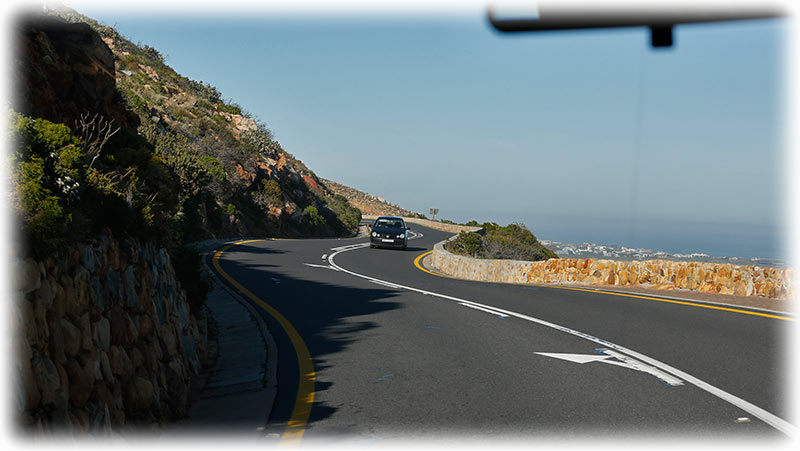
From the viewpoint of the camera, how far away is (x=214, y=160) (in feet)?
120

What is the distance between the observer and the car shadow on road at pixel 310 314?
6.98m

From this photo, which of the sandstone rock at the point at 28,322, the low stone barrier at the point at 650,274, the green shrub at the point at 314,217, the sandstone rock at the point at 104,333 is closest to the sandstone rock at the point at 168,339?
the sandstone rock at the point at 104,333

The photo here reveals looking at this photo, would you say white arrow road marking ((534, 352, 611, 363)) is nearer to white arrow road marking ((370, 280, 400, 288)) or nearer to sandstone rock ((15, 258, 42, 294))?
sandstone rock ((15, 258, 42, 294))

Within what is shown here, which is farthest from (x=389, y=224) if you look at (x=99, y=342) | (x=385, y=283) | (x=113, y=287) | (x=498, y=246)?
(x=99, y=342)

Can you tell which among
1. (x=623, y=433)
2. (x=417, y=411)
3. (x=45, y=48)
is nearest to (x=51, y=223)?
(x=417, y=411)

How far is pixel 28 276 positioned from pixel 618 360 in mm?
6582

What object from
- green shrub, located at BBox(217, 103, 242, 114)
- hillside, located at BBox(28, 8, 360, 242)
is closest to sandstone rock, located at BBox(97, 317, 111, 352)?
hillside, located at BBox(28, 8, 360, 242)

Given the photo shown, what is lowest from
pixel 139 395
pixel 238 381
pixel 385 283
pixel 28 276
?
pixel 238 381

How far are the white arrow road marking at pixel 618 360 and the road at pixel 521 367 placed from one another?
1.0 inches

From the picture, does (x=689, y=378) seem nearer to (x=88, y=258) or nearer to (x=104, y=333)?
(x=104, y=333)

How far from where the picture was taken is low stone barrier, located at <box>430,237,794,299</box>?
14281 millimetres

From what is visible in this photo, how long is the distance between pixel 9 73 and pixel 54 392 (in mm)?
4916

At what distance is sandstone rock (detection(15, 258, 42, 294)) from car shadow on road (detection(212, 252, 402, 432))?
2.51 m

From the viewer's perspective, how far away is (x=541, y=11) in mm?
2959
